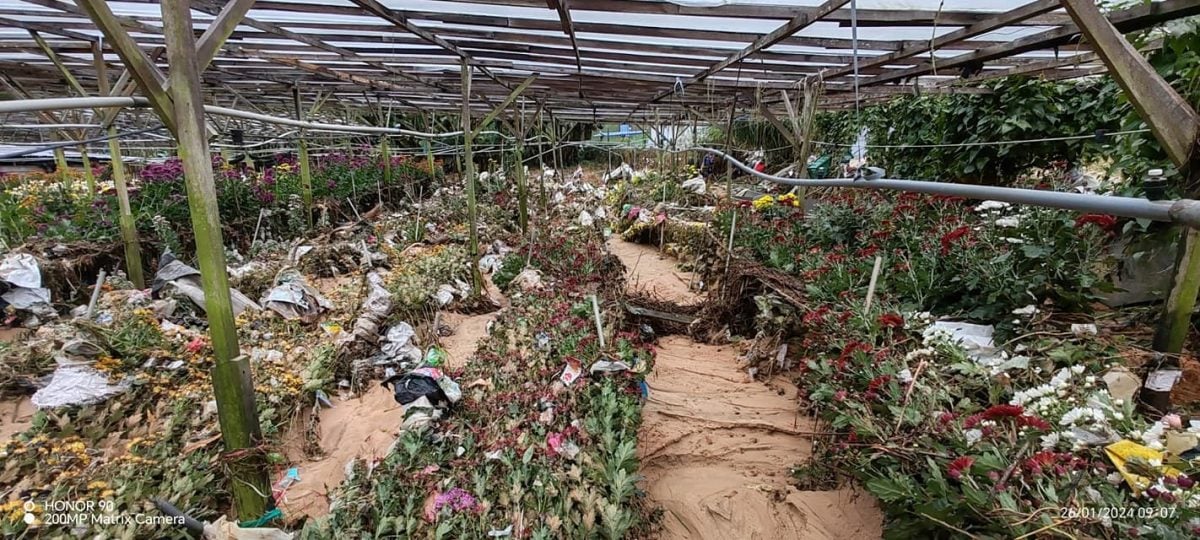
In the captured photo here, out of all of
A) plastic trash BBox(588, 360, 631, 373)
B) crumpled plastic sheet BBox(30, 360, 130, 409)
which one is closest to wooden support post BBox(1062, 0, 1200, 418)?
plastic trash BBox(588, 360, 631, 373)

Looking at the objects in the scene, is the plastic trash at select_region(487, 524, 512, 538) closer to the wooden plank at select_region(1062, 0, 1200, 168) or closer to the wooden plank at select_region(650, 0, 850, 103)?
the wooden plank at select_region(1062, 0, 1200, 168)

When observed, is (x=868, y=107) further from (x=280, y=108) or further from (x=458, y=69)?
(x=280, y=108)

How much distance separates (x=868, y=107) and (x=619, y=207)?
632cm

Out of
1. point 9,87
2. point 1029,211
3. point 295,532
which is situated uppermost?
point 9,87

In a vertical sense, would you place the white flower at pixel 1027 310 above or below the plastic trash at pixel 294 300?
above

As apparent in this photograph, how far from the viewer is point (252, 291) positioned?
546 cm

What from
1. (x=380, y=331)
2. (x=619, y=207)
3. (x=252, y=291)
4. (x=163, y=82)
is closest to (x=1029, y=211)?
(x=163, y=82)

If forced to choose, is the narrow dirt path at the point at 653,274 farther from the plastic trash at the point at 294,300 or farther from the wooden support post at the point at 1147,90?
the wooden support post at the point at 1147,90

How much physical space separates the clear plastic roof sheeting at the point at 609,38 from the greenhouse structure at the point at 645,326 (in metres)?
0.04

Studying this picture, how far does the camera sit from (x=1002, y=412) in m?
2.03

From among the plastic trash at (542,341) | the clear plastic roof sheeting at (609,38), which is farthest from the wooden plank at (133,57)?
the plastic trash at (542,341)

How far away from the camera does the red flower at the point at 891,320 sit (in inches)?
119

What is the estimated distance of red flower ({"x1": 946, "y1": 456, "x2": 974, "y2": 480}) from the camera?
5.98 feet
